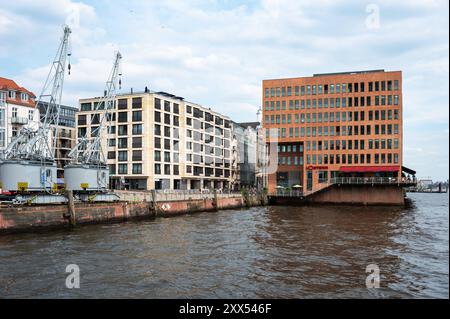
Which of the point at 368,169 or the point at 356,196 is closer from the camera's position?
the point at 356,196

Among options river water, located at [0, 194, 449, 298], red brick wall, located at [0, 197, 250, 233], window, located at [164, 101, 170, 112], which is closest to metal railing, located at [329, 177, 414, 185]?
red brick wall, located at [0, 197, 250, 233]

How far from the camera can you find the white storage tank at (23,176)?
53094 mm

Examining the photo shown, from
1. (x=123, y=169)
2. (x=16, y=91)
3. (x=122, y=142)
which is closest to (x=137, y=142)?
(x=122, y=142)

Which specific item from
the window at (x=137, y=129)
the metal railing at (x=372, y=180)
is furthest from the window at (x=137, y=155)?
the metal railing at (x=372, y=180)

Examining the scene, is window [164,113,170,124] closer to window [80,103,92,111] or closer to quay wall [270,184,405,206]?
window [80,103,92,111]

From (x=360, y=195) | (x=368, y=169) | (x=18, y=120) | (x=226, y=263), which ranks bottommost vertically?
(x=360, y=195)

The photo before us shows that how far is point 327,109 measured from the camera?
373ft

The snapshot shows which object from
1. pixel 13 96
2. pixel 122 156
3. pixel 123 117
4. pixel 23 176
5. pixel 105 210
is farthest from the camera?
pixel 123 117

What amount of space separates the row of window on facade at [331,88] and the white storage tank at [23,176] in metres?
75.1

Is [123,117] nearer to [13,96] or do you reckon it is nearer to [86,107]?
[86,107]

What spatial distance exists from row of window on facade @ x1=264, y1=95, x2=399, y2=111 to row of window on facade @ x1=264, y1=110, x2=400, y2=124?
202 centimetres

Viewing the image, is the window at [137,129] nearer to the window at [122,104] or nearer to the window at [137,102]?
the window at [137,102]

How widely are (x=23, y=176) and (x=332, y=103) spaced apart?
8358 cm

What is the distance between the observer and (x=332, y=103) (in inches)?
4459
